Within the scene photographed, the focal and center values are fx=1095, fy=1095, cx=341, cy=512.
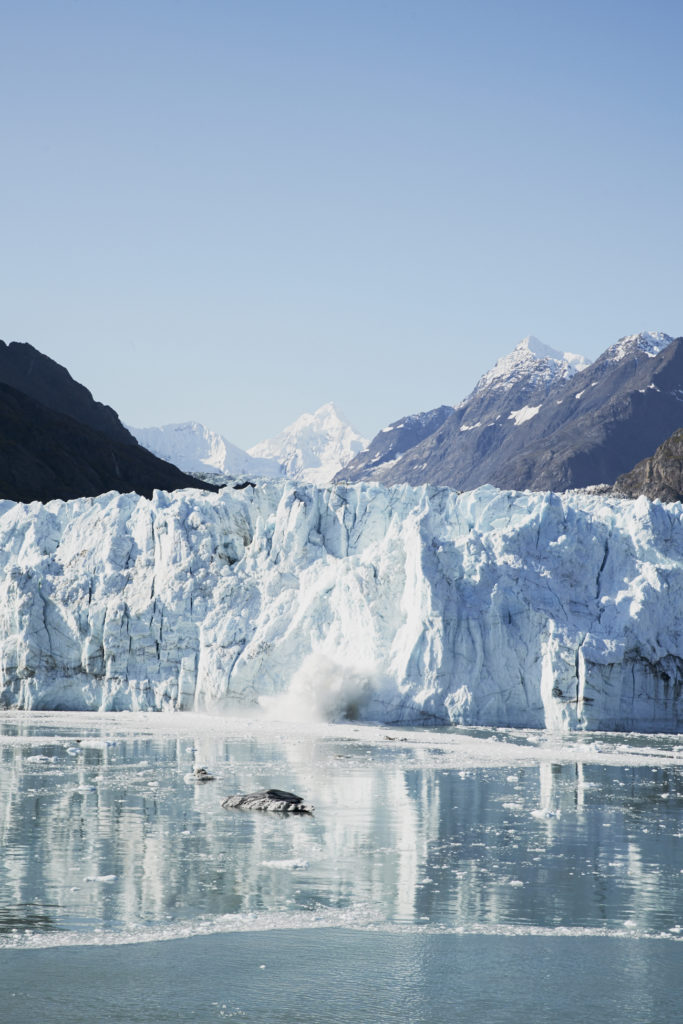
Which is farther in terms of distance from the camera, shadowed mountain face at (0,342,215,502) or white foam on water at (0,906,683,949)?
shadowed mountain face at (0,342,215,502)

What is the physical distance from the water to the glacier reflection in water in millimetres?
62

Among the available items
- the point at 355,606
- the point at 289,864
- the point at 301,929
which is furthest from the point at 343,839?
the point at 355,606

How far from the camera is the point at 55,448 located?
106m

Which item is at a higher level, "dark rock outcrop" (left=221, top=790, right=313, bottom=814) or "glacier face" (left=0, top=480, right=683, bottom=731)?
"glacier face" (left=0, top=480, right=683, bottom=731)

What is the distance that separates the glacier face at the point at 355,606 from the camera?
37.0 m

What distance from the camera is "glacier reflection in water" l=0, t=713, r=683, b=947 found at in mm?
15539

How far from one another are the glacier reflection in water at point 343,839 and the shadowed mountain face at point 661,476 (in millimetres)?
100882

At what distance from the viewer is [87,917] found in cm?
1514

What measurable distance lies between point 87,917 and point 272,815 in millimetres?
7753

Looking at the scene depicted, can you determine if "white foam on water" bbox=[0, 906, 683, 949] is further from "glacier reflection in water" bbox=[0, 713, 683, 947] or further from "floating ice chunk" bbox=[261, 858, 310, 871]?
"floating ice chunk" bbox=[261, 858, 310, 871]

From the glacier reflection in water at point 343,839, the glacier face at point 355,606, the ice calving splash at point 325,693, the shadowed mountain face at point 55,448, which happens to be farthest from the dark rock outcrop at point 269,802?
the shadowed mountain face at point 55,448

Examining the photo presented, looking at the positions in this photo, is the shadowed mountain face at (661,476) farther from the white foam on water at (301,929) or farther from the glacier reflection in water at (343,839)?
the white foam on water at (301,929)

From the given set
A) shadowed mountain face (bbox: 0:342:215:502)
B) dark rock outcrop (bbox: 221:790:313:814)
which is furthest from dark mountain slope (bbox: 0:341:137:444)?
dark rock outcrop (bbox: 221:790:313:814)

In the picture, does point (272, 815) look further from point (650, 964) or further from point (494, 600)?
point (494, 600)
